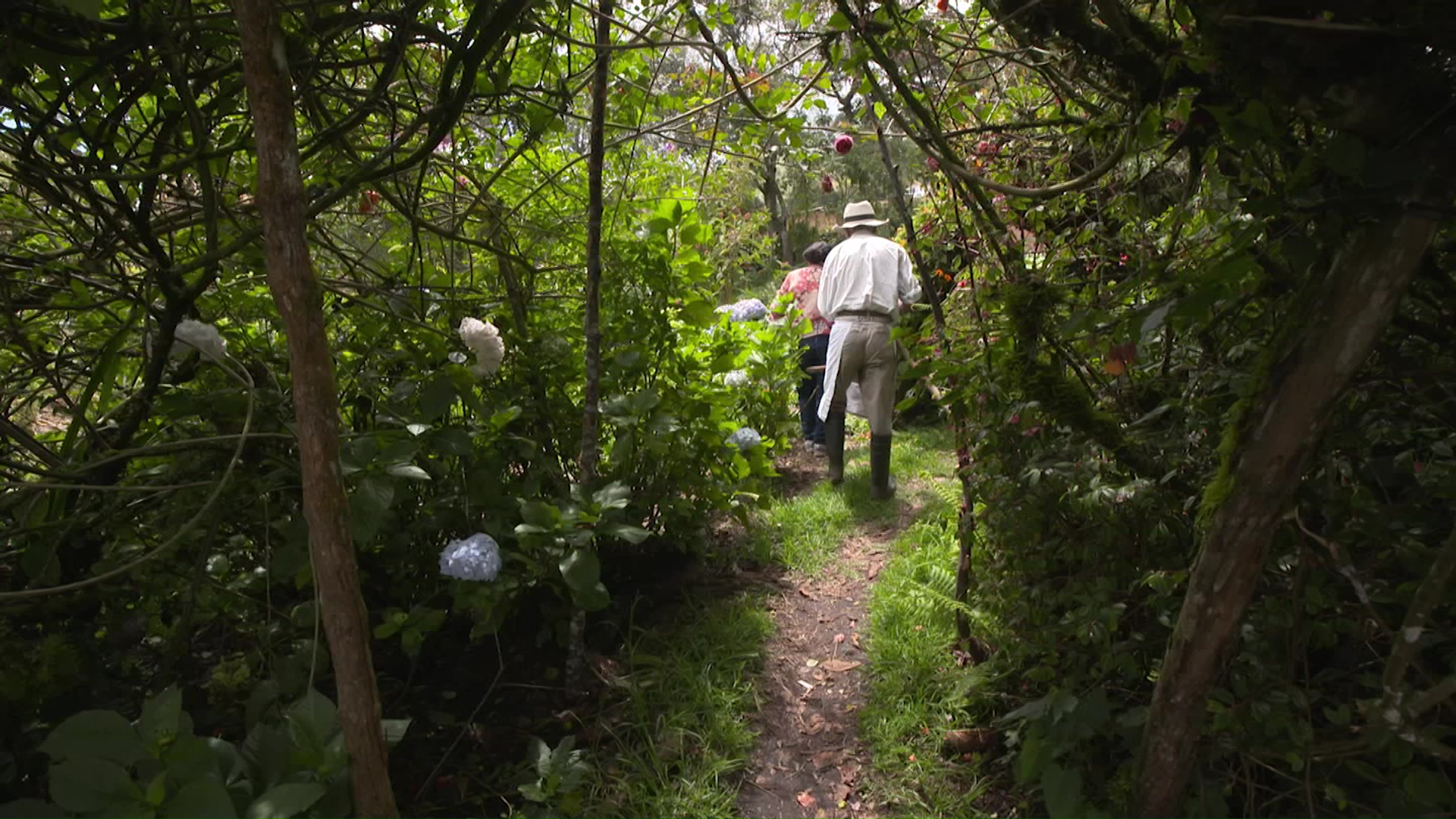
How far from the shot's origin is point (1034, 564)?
1.96 meters

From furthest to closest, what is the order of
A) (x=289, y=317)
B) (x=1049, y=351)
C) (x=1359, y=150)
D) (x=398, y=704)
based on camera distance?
1. (x=398, y=704)
2. (x=1049, y=351)
3. (x=289, y=317)
4. (x=1359, y=150)

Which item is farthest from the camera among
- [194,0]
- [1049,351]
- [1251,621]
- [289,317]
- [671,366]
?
[671,366]

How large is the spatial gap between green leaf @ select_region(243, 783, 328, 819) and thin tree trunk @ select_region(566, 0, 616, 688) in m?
1.08

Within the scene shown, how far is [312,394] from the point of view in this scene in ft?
3.86

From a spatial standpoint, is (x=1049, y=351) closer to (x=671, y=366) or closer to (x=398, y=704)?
(x=671, y=366)

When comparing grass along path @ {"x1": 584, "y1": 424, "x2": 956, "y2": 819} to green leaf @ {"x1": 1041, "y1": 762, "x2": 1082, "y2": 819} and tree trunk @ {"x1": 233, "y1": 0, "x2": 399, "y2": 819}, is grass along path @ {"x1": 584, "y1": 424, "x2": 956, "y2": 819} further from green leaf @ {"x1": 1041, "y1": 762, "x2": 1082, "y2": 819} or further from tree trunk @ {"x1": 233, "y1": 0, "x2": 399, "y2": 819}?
tree trunk @ {"x1": 233, "y1": 0, "x2": 399, "y2": 819}

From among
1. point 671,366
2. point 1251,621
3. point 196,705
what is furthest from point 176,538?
point 1251,621

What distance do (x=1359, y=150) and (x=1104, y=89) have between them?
0.50 metres

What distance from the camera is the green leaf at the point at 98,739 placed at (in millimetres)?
1188

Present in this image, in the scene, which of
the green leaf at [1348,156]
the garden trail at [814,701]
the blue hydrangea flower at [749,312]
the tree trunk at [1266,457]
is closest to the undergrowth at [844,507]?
the garden trail at [814,701]

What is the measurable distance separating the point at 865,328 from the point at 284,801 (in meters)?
4.02

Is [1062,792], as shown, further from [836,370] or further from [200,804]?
[836,370]

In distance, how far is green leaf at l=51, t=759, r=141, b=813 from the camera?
115 centimetres

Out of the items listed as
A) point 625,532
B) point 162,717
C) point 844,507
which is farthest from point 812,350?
point 162,717
